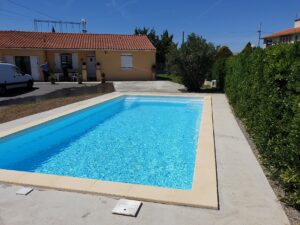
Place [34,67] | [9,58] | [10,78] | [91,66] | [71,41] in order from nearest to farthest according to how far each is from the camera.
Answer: [10,78] → [9,58] → [34,67] → [71,41] → [91,66]

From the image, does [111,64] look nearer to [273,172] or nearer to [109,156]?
[109,156]

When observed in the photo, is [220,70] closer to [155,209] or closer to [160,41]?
[155,209]

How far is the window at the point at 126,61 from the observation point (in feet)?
90.6

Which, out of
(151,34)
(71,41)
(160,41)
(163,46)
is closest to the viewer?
(71,41)

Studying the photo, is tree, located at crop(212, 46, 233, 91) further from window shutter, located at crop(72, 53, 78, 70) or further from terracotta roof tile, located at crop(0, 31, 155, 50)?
window shutter, located at crop(72, 53, 78, 70)

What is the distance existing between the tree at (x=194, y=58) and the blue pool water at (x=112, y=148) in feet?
22.1

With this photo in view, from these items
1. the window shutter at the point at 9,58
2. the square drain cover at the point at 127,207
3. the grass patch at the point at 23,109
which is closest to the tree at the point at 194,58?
the grass patch at the point at 23,109

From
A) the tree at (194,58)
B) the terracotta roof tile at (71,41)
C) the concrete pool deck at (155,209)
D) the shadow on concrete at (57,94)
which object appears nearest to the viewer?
the concrete pool deck at (155,209)

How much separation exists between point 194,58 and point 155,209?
1515cm

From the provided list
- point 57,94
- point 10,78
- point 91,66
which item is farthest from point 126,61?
point 10,78

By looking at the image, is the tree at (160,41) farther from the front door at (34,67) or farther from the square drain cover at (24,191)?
the square drain cover at (24,191)

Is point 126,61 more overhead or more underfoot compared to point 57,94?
more overhead

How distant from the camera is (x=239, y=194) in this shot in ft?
13.6

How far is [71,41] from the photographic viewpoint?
92.9 ft
